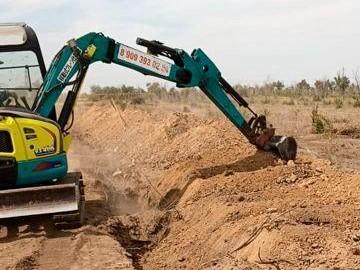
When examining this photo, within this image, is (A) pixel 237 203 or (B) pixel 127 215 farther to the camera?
Answer: (B) pixel 127 215

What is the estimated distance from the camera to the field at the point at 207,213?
6.55 metres

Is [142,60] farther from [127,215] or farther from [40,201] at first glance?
[40,201]

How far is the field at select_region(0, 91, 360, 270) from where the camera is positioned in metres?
6.55

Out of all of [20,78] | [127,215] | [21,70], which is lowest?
[127,215]

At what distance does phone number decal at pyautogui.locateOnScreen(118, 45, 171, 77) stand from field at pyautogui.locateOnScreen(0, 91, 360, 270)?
2.05m

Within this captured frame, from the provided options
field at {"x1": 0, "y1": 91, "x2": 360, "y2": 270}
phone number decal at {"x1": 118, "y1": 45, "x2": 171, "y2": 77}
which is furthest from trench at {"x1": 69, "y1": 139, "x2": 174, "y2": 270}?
phone number decal at {"x1": 118, "y1": 45, "x2": 171, "y2": 77}

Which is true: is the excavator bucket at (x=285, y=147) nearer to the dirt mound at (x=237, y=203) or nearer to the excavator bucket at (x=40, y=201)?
the dirt mound at (x=237, y=203)

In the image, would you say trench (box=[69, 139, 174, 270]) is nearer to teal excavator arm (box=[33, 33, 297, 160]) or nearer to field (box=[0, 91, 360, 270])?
field (box=[0, 91, 360, 270])

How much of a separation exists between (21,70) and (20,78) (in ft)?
0.43

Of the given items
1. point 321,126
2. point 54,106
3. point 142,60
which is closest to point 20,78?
point 54,106

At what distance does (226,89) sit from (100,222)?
3.69 metres

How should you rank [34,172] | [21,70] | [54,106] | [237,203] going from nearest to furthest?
1. [34,172]
2. [237,203]
3. [54,106]
4. [21,70]

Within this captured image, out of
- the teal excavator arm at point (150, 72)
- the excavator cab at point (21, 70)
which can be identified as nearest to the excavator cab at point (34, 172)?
the teal excavator arm at point (150, 72)

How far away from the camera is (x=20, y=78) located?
32.5ft
